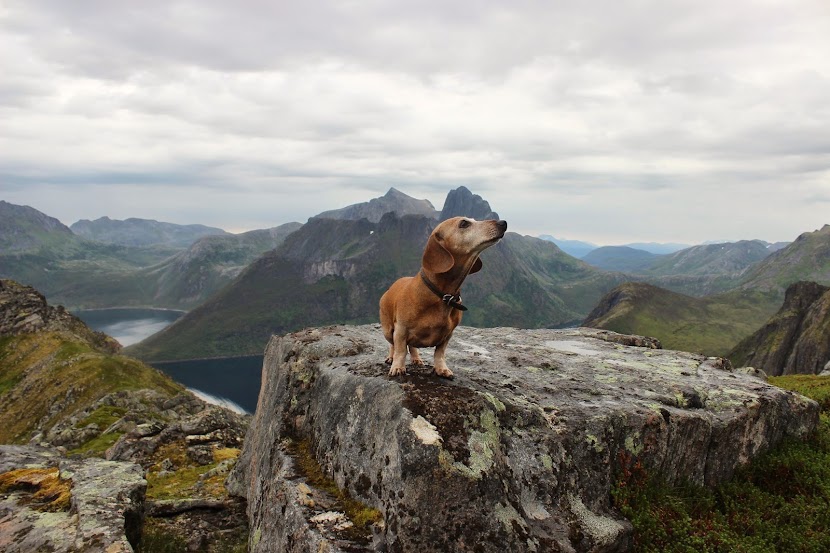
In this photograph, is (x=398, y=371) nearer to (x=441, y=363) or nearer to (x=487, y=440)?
(x=441, y=363)

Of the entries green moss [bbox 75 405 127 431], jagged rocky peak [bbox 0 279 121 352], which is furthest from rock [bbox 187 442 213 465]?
jagged rocky peak [bbox 0 279 121 352]

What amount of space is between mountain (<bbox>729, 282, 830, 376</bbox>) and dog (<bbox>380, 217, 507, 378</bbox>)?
167104 mm

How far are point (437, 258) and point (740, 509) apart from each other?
9.19m

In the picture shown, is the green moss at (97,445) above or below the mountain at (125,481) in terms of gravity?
below

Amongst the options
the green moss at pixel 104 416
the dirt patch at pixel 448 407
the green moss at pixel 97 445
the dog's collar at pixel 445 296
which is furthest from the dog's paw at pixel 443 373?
the green moss at pixel 104 416

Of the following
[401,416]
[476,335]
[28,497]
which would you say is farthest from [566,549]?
[28,497]

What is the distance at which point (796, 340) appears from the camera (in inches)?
6476

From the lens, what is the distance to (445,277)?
1034 cm

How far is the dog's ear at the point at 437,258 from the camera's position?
10133 millimetres

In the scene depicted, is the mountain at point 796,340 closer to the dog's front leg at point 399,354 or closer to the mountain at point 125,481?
the mountain at point 125,481

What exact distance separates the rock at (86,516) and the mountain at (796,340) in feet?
560

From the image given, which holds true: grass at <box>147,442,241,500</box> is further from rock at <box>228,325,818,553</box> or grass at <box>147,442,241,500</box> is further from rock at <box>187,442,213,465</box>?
rock at <box>228,325,818,553</box>

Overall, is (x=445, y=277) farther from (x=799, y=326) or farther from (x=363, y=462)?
(x=799, y=326)

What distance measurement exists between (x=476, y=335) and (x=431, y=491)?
12.0 meters
